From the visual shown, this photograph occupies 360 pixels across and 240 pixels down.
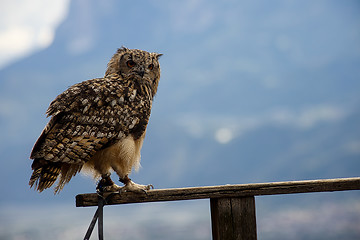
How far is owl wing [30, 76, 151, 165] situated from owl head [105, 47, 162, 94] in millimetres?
160

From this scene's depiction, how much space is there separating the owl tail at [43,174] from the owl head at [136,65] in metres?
0.87

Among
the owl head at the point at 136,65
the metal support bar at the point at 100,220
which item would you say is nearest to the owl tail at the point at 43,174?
the metal support bar at the point at 100,220

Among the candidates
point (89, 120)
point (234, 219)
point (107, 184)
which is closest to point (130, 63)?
point (89, 120)

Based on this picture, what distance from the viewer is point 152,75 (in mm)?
2838

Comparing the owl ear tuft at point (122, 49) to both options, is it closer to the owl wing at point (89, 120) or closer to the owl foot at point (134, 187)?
the owl wing at point (89, 120)

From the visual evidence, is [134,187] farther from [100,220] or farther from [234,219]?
[234,219]

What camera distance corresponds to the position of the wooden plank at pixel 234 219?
2.18m

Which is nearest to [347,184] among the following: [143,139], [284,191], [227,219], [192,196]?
[284,191]

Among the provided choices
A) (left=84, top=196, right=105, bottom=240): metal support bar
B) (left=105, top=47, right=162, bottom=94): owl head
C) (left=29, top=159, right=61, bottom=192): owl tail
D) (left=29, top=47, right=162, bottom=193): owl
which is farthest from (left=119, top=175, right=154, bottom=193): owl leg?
(left=105, top=47, right=162, bottom=94): owl head

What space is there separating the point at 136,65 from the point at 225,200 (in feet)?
3.91

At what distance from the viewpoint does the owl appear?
2244mm

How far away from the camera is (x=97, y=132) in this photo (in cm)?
235

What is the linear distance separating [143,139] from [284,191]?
3.25ft

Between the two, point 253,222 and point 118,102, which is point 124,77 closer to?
point 118,102
